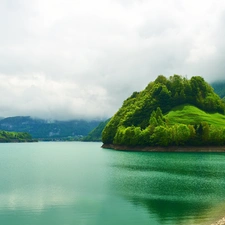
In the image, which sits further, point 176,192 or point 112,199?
point 176,192

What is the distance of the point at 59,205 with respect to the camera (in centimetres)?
5003

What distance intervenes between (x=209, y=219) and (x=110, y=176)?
147 feet

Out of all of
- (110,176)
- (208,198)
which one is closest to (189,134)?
(110,176)

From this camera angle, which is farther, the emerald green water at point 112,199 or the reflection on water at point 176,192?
the reflection on water at point 176,192

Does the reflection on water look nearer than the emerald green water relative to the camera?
No

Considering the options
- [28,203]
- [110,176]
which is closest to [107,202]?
[28,203]

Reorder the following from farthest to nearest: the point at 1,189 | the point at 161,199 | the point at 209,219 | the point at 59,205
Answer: the point at 1,189 < the point at 161,199 < the point at 59,205 < the point at 209,219

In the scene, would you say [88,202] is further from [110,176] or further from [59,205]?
[110,176]

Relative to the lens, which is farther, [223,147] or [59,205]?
[223,147]

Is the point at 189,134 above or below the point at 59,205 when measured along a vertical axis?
above

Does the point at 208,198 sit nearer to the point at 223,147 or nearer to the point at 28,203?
the point at 28,203

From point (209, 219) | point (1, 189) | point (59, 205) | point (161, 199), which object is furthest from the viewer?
point (1, 189)

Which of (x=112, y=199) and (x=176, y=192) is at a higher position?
(x=176, y=192)

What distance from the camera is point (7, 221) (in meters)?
41.6
